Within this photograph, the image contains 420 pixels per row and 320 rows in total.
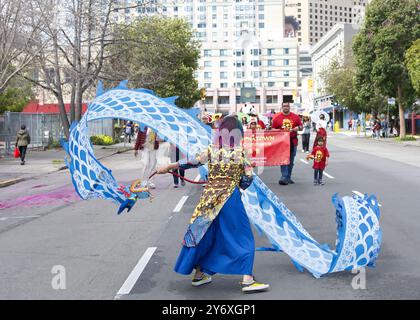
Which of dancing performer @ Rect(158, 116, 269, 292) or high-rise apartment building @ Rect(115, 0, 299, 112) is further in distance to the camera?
high-rise apartment building @ Rect(115, 0, 299, 112)

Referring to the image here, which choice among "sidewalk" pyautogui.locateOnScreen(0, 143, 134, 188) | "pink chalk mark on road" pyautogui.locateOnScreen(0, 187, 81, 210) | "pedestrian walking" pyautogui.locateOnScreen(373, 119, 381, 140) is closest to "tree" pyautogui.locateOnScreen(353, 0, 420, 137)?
"pedestrian walking" pyautogui.locateOnScreen(373, 119, 381, 140)

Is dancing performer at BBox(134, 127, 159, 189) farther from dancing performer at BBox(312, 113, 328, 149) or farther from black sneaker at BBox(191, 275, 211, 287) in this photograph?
black sneaker at BBox(191, 275, 211, 287)

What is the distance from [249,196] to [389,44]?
4036cm

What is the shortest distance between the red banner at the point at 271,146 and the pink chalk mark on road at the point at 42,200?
15.2 ft

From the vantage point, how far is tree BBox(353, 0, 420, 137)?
43906 mm

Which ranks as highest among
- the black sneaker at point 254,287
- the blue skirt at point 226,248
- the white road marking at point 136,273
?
the blue skirt at point 226,248

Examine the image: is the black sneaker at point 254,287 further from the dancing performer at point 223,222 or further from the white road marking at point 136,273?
the white road marking at point 136,273

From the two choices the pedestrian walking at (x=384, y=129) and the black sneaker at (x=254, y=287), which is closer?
the black sneaker at (x=254, y=287)

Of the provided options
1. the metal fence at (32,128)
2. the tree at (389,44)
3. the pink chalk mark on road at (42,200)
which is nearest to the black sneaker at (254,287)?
the pink chalk mark on road at (42,200)

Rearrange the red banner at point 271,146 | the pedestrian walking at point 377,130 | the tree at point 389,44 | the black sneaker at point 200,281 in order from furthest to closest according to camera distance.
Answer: the pedestrian walking at point 377,130, the tree at point 389,44, the red banner at point 271,146, the black sneaker at point 200,281

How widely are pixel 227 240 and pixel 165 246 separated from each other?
2668 mm

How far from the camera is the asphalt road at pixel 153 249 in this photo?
248 inches

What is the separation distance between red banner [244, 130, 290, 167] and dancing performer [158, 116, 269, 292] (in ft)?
31.5

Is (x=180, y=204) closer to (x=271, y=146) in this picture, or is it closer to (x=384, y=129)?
(x=271, y=146)
